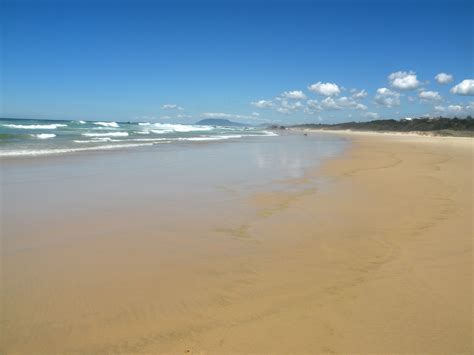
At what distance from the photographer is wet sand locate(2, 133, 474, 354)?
2637 millimetres

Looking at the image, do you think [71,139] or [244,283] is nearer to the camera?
[244,283]

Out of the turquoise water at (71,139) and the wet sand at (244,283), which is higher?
the turquoise water at (71,139)

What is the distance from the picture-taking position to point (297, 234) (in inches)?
199

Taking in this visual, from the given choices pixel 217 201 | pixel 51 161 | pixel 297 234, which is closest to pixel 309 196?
pixel 217 201

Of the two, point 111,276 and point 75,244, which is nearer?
point 111,276

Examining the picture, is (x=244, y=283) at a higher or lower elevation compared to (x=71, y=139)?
lower

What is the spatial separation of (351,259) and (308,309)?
1372 millimetres

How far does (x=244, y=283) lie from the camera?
138 inches

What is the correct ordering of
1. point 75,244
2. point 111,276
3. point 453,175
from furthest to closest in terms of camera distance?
point 453,175 → point 75,244 → point 111,276

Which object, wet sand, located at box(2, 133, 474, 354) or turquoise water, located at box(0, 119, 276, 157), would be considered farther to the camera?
turquoise water, located at box(0, 119, 276, 157)

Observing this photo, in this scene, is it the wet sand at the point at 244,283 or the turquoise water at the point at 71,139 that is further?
the turquoise water at the point at 71,139

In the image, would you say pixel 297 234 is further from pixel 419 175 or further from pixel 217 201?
pixel 419 175

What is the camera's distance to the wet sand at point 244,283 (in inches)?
104

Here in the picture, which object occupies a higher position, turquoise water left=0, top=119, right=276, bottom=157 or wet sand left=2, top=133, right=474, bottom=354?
turquoise water left=0, top=119, right=276, bottom=157
